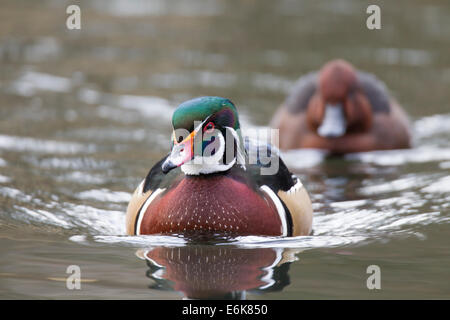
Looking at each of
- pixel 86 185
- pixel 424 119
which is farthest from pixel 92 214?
pixel 424 119

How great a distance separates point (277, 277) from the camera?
5.24 m

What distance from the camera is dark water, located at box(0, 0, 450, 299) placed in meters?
5.35

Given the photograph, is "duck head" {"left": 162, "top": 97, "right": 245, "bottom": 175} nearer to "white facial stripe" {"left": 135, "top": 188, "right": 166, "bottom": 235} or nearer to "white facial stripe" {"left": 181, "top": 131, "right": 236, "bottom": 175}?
"white facial stripe" {"left": 181, "top": 131, "right": 236, "bottom": 175}

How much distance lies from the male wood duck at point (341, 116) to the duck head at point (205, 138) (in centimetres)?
390

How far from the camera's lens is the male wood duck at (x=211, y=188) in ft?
17.9

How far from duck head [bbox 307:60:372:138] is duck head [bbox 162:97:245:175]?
12.7ft

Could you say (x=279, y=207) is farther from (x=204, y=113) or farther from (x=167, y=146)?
(x=167, y=146)

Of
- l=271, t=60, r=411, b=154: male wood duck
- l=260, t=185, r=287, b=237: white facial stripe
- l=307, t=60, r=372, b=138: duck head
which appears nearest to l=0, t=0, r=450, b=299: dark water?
l=260, t=185, r=287, b=237: white facial stripe

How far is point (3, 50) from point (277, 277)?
900cm

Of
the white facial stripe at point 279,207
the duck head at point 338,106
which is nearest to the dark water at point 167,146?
the white facial stripe at point 279,207

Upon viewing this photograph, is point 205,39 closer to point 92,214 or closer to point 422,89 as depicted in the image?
point 422,89

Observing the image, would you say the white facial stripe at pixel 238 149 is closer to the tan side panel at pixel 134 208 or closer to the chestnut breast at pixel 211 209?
the chestnut breast at pixel 211 209

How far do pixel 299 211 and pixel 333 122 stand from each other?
348cm

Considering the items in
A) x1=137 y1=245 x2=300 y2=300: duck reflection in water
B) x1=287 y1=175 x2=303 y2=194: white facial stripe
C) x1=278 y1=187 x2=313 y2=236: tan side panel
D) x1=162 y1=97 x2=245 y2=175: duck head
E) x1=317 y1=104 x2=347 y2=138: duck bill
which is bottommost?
x1=137 y1=245 x2=300 y2=300: duck reflection in water
